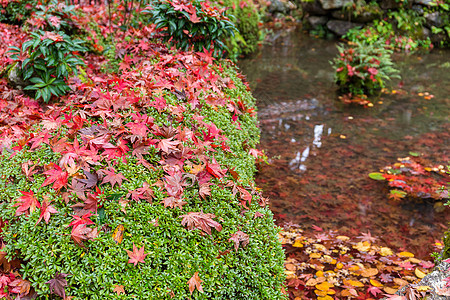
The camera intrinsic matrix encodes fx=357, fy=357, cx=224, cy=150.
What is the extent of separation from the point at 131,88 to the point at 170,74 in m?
0.45

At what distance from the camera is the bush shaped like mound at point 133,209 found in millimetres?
1776

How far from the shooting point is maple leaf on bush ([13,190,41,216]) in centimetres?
187

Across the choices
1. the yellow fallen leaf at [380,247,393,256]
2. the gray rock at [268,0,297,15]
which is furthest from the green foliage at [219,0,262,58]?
the yellow fallen leaf at [380,247,393,256]

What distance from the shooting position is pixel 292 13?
1636cm

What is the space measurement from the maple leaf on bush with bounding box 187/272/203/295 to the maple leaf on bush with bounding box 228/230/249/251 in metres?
0.29

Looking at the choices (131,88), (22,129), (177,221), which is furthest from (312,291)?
(22,129)

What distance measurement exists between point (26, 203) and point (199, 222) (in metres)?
0.92

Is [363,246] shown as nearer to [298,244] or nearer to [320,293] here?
[298,244]

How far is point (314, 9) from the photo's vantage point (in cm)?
1289

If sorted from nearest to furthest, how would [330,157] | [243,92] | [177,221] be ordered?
[177,221]
[243,92]
[330,157]

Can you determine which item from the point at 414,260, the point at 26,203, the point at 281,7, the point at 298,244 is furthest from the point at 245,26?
the point at 26,203

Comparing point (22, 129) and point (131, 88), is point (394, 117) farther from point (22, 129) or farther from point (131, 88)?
point (22, 129)

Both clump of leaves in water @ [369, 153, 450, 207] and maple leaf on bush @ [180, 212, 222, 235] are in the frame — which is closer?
maple leaf on bush @ [180, 212, 222, 235]

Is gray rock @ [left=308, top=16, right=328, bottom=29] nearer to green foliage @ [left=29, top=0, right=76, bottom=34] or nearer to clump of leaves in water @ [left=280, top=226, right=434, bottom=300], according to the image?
green foliage @ [left=29, top=0, right=76, bottom=34]
